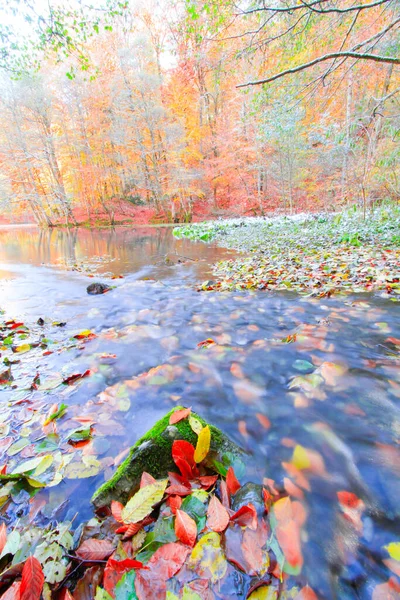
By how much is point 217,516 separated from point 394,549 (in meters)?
0.65

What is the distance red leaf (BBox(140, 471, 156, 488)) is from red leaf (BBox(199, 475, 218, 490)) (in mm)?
223

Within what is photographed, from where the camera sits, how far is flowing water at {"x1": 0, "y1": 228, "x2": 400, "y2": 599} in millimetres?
1089

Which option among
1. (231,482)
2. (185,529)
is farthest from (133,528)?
(231,482)

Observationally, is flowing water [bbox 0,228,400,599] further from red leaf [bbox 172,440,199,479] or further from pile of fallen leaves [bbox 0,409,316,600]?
red leaf [bbox 172,440,199,479]

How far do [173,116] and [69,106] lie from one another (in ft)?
28.3

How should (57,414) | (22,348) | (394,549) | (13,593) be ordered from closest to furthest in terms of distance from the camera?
(13,593) < (394,549) < (57,414) < (22,348)

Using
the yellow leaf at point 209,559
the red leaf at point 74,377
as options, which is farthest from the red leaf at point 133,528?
the red leaf at point 74,377

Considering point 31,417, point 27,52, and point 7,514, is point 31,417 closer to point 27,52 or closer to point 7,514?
point 7,514

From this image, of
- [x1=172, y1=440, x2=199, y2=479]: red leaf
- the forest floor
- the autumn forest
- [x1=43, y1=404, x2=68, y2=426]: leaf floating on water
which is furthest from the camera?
the autumn forest

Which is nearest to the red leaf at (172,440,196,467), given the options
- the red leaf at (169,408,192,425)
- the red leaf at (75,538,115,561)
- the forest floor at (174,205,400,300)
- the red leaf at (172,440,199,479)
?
the red leaf at (172,440,199,479)

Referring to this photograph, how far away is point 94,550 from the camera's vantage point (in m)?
1.02

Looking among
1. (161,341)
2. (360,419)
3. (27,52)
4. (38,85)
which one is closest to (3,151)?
(38,85)

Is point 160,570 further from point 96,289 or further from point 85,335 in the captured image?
point 96,289

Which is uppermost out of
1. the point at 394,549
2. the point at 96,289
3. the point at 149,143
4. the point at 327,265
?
the point at 149,143
